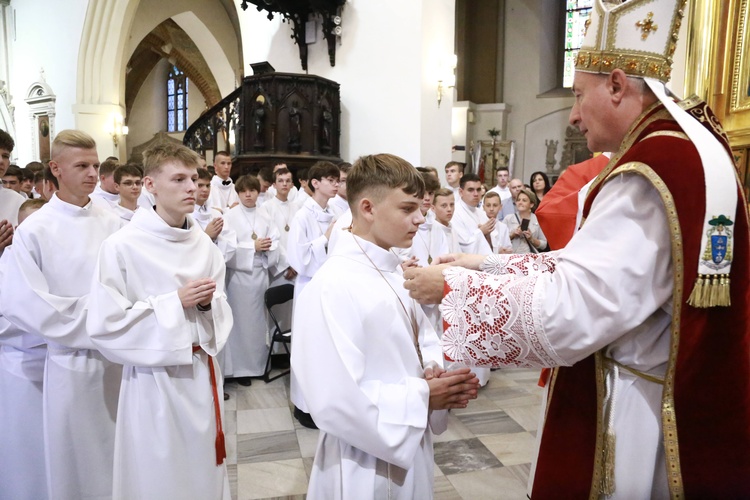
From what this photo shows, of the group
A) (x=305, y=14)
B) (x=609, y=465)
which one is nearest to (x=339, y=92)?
(x=305, y=14)

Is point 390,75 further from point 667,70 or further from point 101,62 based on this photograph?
point 101,62

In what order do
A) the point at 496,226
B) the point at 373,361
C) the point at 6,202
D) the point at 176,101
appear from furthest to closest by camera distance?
the point at 176,101, the point at 496,226, the point at 6,202, the point at 373,361

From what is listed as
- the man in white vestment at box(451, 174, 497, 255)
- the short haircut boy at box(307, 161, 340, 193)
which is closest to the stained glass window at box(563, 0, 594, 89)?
the man in white vestment at box(451, 174, 497, 255)

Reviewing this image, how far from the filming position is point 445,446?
382cm

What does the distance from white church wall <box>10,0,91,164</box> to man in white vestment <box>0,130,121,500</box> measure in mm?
12576

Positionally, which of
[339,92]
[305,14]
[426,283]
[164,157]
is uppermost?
[305,14]

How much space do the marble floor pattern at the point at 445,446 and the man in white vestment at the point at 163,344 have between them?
86 cm

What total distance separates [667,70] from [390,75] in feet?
23.1

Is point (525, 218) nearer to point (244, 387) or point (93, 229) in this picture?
point (244, 387)

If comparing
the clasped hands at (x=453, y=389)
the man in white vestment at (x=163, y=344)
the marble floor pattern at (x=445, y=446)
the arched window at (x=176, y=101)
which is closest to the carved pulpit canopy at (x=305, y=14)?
the marble floor pattern at (x=445, y=446)

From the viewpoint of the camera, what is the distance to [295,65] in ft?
29.5

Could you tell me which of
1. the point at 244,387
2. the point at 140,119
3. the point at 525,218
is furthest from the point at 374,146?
the point at 140,119

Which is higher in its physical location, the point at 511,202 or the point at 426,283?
the point at 426,283

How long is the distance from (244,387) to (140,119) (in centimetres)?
2062
